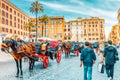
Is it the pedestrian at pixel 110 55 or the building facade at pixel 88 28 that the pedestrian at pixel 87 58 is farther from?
the building facade at pixel 88 28

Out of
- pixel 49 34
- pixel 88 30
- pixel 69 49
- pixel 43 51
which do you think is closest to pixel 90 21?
pixel 88 30

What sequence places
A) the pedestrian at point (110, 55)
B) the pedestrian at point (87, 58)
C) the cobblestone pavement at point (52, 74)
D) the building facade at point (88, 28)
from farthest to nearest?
the building facade at point (88, 28), the cobblestone pavement at point (52, 74), the pedestrian at point (110, 55), the pedestrian at point (87, 58)

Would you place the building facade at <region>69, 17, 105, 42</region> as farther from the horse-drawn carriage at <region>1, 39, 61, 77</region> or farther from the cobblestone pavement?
the cobblestone pavement

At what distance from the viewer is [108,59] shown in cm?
1142

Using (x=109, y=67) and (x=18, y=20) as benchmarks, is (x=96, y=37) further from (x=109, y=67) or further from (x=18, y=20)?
(x=109, y=67)

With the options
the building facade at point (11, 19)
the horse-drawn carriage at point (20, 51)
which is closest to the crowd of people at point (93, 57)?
the horse-drawn carriage at point (20, 51)

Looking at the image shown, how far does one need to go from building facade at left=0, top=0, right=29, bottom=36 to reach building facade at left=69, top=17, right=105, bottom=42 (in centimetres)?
5733

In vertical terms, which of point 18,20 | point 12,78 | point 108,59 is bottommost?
point 12,78

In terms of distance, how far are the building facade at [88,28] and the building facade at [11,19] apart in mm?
57326

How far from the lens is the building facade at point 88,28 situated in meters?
160

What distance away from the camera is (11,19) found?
8862cm

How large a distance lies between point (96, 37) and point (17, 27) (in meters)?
73.6

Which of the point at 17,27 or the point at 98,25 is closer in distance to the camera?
the point at 17,27

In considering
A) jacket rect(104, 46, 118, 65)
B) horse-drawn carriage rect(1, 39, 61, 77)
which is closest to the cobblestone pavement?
horse-drawn carriage rect(1, 39, 61, 77)
